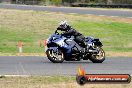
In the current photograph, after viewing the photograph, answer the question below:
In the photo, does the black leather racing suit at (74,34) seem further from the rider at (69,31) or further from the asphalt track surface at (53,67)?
the asphalt track surface at (53,67)

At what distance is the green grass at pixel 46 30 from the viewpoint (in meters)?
28.5

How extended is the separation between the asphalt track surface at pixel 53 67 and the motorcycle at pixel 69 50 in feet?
0.71

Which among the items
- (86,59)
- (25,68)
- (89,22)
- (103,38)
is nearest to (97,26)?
(89,22)

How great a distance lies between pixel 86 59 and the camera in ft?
62.2

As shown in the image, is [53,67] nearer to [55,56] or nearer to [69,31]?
[55,56]

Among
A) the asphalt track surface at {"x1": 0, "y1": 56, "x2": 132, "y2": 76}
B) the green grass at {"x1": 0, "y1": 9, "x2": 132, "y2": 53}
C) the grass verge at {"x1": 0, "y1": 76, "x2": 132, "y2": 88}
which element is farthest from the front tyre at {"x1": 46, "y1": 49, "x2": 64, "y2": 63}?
the green grass at {"x1": 0, "y1": 9, "x2": 132, "y2": 53}

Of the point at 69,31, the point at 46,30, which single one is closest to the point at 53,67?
the point at 69,31

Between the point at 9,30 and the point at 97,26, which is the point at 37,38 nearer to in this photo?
the point at 9,30

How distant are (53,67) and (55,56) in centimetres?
150

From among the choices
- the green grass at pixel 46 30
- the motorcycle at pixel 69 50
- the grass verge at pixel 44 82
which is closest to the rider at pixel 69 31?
the motorcycle at pixel 69 50

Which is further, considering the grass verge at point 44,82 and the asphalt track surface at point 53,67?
the asphalt track surface at point 53,67

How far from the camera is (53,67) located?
16.8 m

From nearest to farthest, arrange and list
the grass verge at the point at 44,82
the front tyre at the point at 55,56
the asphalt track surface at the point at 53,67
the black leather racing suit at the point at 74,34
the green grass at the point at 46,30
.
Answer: the grass verge at the point at 44,82, the asphalt track surface at the point at 53,67, the front tyre at the point at 55,56, the black leather racing suit at the point at 74,34, the green grass at the point at 46,30

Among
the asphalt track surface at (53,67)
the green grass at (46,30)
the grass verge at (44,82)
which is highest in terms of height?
the grass verge at (44,82)
